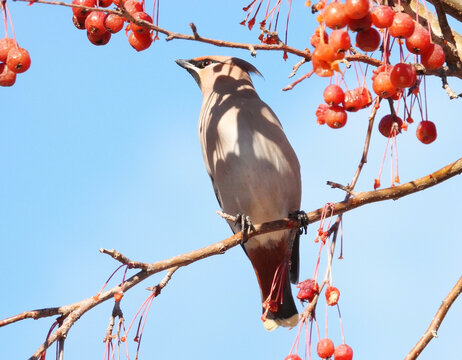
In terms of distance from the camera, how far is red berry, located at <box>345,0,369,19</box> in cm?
180

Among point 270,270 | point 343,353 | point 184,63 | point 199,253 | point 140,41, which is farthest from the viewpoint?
point 184,63

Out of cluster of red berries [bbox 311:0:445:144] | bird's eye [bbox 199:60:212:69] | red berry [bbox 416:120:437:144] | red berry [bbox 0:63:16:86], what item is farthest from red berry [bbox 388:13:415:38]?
bird's eye [bbox 199:60:212:69]

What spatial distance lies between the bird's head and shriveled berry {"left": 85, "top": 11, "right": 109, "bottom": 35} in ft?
7.27

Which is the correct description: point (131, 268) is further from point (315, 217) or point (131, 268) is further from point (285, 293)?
point (285, 293)

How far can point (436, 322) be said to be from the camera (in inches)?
88.8

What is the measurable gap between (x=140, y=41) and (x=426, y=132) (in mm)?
954

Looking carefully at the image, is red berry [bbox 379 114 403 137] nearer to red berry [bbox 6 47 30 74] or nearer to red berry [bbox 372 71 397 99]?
red berry [bbox 372 71 397 99]

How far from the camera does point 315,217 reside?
2816 millimetres

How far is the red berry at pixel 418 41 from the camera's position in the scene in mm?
1938

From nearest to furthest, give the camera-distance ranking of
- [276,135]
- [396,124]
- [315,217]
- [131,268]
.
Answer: [131,268]
[396,124]
[315,217]
[276,135]

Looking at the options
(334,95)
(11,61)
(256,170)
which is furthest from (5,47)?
(256,170)

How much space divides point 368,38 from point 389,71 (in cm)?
16

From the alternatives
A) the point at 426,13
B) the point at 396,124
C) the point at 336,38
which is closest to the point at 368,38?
the point at 336,38

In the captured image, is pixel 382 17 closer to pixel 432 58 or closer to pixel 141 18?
pixel 432 58
